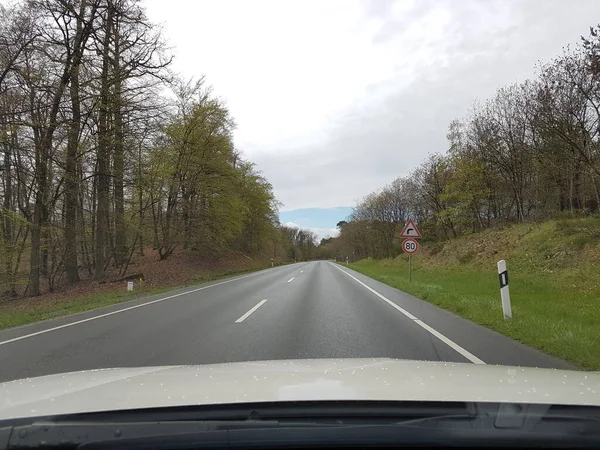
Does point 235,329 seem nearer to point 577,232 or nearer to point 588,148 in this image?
point 577,232

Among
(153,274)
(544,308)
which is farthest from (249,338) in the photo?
(153,274)

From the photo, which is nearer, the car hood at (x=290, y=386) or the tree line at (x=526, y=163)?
the car hood at (x=290, y=386)

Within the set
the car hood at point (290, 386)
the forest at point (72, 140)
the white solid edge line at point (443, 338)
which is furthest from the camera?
the forest at point (72, 140)

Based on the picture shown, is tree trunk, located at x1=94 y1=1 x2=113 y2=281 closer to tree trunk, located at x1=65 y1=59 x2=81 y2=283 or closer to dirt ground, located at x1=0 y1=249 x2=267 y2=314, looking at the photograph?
tree trunk, located at x1=65 y1=59 x2=81 y2=283

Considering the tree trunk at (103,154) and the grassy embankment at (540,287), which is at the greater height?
the tree trunk at (103,154)

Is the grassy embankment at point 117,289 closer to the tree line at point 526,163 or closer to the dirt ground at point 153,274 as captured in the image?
the dirt ground at point 153,274

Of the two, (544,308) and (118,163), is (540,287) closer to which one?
(544,308)

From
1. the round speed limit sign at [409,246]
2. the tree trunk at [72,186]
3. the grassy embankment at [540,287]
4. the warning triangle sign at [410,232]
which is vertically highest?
the tree trunk at [72,186]

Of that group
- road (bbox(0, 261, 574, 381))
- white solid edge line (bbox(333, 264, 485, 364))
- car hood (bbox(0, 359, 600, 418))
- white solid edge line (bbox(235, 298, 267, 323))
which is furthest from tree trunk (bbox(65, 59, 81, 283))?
car hood (bbox(0, 359, 600, 418))

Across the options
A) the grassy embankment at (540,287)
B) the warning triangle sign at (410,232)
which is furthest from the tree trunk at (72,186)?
the grassy embankment at (540,287)

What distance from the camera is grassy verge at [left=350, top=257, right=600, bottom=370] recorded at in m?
6.95

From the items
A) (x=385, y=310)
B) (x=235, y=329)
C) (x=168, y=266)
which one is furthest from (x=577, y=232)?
(x=168, y=266)

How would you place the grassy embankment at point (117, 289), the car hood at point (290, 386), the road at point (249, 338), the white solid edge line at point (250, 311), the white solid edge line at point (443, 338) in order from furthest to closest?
1. the grassy embankment at point (117, 289)
2. the white solid edge line at point (250, 311)
3. the road at point (249, 338)
4. the white solid edge line at point (443, 338)
5. the car hood at point (290, 386)

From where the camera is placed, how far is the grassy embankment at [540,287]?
24.9 feet
